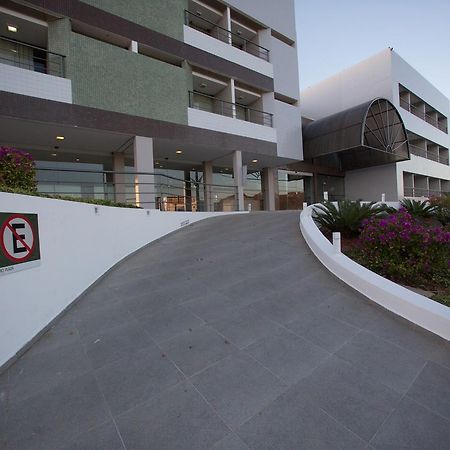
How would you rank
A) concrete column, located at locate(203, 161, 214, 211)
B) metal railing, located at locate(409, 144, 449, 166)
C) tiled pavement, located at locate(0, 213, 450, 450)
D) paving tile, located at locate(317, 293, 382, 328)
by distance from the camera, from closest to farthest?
tiled pavement, located at locate(0, 213, 450, 450) → paving tile, located at locate(317, 293, 382, 328) → concrete column, located at locate(203, 161, 214, 211) → metal railing, located at locate(409, 144, 449, 166)

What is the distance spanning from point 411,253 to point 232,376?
4.31 m

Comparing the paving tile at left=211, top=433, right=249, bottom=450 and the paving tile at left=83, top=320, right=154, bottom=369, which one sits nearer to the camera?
the paving tile at left=211, top=433, right=249, bottom=450

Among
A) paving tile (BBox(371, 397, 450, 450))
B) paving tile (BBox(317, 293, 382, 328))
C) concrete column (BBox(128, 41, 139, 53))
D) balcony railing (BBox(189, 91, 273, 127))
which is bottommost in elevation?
paving tile (BBox(371, 397, 450, 450))

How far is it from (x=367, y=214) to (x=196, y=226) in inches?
250

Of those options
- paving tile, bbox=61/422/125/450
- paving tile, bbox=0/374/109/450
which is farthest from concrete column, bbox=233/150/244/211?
paving tile, bbox=61/422/125/450

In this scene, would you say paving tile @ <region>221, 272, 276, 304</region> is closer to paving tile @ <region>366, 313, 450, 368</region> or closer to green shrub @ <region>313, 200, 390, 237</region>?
paving tile @ <region>366, 313, 450, 368</region>

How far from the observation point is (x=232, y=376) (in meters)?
2.65

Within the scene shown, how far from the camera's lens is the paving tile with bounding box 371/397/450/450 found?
1.93 m

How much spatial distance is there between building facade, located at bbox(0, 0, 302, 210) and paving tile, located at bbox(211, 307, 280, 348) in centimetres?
550

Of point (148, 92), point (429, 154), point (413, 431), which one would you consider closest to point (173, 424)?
point (413, 431)

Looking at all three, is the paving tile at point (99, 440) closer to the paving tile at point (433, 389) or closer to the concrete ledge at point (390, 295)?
the paving tile at point (433, 389)

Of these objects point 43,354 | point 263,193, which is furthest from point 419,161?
point 43,354

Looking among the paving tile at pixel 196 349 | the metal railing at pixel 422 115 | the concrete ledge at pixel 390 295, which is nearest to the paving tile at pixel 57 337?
the paving tile at pixel 196 349

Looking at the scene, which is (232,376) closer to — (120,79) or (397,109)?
(120,79)
